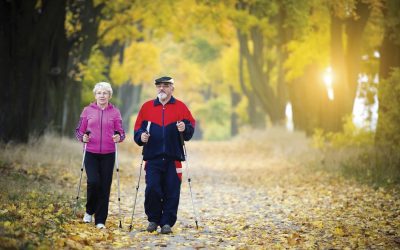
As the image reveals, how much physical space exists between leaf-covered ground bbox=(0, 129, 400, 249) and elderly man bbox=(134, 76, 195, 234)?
33 cm

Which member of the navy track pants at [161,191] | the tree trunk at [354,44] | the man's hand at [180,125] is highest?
the tree trunk at [354,44]

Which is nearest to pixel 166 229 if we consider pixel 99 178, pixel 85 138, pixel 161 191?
pixel 161 191

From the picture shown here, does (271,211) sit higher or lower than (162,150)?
lower

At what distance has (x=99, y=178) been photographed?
938 centimetres

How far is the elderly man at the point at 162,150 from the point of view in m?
9.18

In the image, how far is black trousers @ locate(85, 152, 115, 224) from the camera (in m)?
9.32

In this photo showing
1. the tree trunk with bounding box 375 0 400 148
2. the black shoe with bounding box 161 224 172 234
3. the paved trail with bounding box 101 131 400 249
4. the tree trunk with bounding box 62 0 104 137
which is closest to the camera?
the paved trail with bounding box 101 131 400 249

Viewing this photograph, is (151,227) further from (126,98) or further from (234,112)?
(234,112)

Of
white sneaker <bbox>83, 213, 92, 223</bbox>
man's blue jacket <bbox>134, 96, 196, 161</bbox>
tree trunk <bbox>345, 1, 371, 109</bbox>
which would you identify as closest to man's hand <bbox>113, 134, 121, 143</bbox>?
man's blue jacket <bbox>134, 96, 196, 161</bbox>

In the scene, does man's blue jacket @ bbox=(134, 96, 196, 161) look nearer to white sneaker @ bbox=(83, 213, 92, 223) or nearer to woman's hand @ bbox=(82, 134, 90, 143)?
woman's hand @ bbox=(82, 134, 90, 143)

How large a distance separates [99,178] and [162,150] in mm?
984

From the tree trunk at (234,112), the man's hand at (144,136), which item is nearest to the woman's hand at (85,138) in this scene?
the man's hand at (144,136)

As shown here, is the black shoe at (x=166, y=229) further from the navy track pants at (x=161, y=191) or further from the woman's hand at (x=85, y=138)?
the woman's hand at (x=85, y=138)

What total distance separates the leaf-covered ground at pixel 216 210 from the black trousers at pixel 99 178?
29cm
